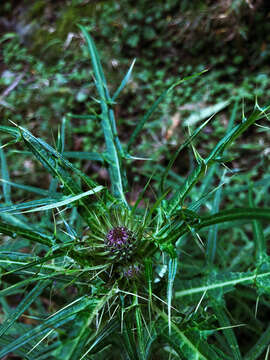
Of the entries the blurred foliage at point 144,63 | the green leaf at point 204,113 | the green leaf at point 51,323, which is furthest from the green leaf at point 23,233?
the green leaf at point 204,113

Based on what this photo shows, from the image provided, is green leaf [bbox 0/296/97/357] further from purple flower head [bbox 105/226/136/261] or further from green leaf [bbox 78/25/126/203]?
green leaf [bbox 78/25/126/203]

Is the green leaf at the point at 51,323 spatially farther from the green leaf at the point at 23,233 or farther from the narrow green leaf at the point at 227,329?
Answer: the narrow green leaf at the point at 227,329

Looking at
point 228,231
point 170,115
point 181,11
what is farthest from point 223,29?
point 228,231

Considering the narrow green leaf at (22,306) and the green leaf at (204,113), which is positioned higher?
the narrow green leaf at (22,306)

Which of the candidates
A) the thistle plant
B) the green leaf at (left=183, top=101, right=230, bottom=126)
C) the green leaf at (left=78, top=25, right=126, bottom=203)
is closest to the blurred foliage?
the green leaf at (left=183, top=101, right=230, bottom=126)

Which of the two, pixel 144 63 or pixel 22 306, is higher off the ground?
pixel 22 306

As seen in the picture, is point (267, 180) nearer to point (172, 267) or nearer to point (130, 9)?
point (172, 267)

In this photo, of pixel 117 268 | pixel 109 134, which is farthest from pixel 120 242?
pixel 109 134

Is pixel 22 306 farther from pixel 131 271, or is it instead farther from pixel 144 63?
pixel 144 63
